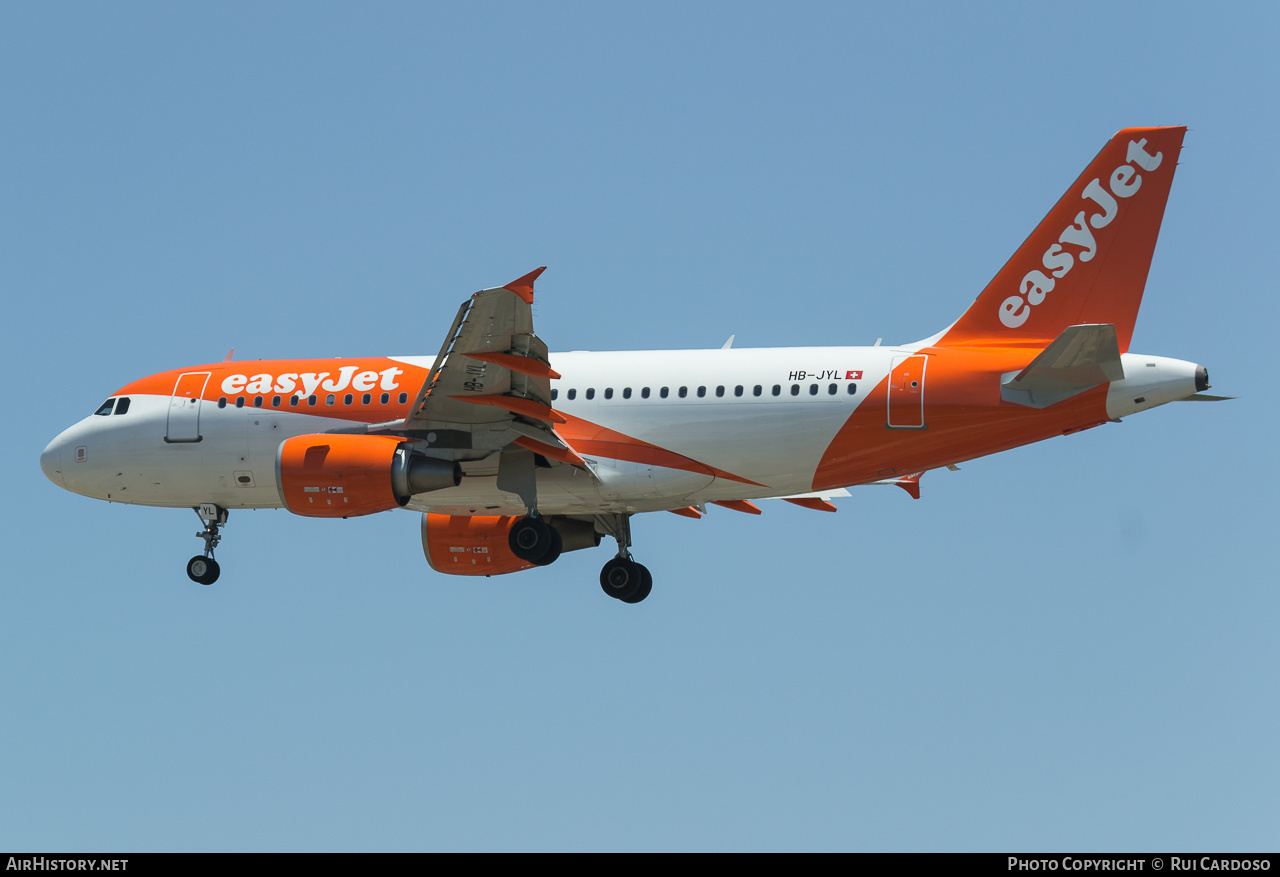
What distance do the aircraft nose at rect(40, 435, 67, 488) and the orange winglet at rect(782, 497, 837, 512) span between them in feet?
50.3

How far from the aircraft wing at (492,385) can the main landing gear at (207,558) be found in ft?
17.1

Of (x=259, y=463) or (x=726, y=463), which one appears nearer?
(x=726, y=463)

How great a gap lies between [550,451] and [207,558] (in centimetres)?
819

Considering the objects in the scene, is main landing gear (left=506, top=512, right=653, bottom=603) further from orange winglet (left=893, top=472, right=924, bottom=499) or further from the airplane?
orange winglet (left=893, top=472, right=924, bottom=499)

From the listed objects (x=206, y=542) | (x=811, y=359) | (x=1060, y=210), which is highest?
(x=1060, y=210)

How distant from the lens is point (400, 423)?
1204 inches

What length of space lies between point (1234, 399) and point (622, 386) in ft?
35.6

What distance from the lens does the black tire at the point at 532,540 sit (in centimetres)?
3064

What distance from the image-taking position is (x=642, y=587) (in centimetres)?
3362

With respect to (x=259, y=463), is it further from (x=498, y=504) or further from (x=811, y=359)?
(x=811, y=359)

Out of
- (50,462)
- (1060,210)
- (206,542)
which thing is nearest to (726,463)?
(1060,210)

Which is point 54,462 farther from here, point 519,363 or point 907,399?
point 907,399

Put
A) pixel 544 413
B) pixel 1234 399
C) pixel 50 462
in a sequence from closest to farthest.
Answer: pixel 1234 399 → pixel 544 413 → pixel 50 462

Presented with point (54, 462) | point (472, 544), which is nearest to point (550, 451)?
point (472, 544)
